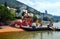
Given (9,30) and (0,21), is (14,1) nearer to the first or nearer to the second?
(0,21)

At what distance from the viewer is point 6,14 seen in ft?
108

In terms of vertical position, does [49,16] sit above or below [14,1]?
below

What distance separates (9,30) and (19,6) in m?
15.7

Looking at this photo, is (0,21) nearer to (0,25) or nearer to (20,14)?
(0,25)

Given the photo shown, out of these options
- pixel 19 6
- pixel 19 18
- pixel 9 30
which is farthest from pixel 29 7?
pixel 9 30

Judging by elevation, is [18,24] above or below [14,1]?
below

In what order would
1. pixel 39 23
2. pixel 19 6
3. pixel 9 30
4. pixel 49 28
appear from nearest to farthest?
pixel 9 30
pixel 49 28
pixel 39 23
pixel 19 6

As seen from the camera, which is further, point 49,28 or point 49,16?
point 49,16

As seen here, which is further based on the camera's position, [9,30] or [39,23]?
[39,23]

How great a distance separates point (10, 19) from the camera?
34719 millimetres

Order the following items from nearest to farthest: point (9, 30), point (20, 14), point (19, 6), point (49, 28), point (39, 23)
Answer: point (9, 30) → point (49, 28) → point (39, 23) → point (20, 14) → point (19, 6)

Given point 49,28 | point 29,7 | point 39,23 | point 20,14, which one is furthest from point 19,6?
point 49,28

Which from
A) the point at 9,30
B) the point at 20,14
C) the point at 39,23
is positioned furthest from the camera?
the point at 20,14

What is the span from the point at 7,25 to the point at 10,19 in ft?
3.76
